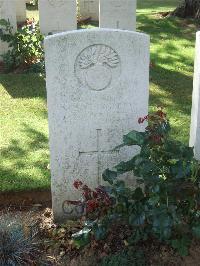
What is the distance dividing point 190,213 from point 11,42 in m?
6.04

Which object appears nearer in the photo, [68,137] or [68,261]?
[68,261]

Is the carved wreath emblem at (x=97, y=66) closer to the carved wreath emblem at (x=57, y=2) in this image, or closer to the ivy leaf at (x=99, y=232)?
the ivy leaf at (x=99, y=232)

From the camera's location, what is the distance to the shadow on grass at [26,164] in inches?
188

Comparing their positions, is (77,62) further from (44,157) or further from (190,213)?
(44,157)

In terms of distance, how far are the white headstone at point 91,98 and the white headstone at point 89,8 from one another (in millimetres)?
9536

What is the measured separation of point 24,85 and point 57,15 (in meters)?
2.61

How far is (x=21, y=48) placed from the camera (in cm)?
851

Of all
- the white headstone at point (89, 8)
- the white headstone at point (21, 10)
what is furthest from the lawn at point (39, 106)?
the white headstone at point (21, 10)

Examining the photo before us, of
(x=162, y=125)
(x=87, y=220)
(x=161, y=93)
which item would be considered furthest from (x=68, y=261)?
(x=161, y=93)

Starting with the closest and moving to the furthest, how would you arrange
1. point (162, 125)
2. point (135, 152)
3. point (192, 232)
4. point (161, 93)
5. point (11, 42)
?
1. point (192, 232)
2. point (162, 125)
3. point (135, 152)
4. point (161, 93)
5. point (11, 42)

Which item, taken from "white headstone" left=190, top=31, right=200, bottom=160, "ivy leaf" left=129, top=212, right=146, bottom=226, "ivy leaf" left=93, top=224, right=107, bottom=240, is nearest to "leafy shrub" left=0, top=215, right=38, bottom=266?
"ivy leaf" left=93, top=224, right=107, bottom=240

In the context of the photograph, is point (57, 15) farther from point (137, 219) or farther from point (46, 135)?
point (137, 219)

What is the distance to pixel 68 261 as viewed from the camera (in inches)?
144

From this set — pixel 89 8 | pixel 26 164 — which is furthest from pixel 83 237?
pixel 89 8
